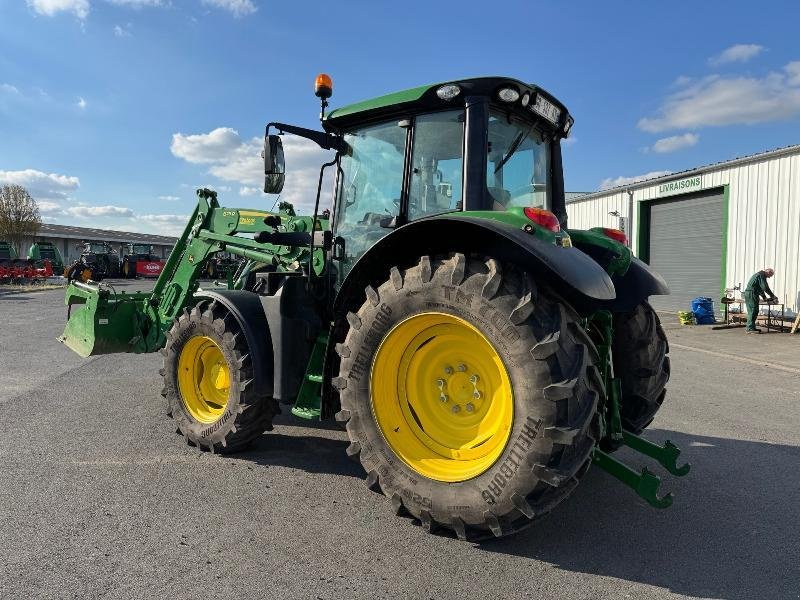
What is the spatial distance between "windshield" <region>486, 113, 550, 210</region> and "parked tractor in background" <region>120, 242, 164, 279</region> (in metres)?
34.9

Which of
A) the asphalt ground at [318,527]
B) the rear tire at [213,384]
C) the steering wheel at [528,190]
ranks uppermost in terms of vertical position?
the steering wheel at [528,190]

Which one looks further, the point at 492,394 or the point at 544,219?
the point at 492,394

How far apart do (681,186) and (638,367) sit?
14740 millimetres

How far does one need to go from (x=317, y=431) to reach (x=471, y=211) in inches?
106

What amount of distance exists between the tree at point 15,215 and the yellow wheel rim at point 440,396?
46.5 m

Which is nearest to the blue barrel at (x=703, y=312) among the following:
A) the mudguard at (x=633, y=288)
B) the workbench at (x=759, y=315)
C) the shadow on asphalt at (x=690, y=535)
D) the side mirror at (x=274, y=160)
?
the workbench at (x=759, y=315)

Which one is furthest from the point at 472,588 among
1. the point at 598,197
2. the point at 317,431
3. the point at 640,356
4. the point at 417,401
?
the point at 598,197

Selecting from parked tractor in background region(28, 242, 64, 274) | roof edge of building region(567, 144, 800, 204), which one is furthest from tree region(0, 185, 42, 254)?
roof edge of building region(567, 144, 800, 204)

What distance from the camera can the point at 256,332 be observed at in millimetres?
4113

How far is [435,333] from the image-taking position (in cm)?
319

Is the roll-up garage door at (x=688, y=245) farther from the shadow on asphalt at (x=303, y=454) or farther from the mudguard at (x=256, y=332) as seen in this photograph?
the mudguard at (x=256, y=332)

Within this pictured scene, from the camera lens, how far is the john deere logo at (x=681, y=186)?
52.6ft

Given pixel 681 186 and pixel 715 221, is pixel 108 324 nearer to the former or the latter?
pixel 715 221

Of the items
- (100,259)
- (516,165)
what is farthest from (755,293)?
(100,259)
